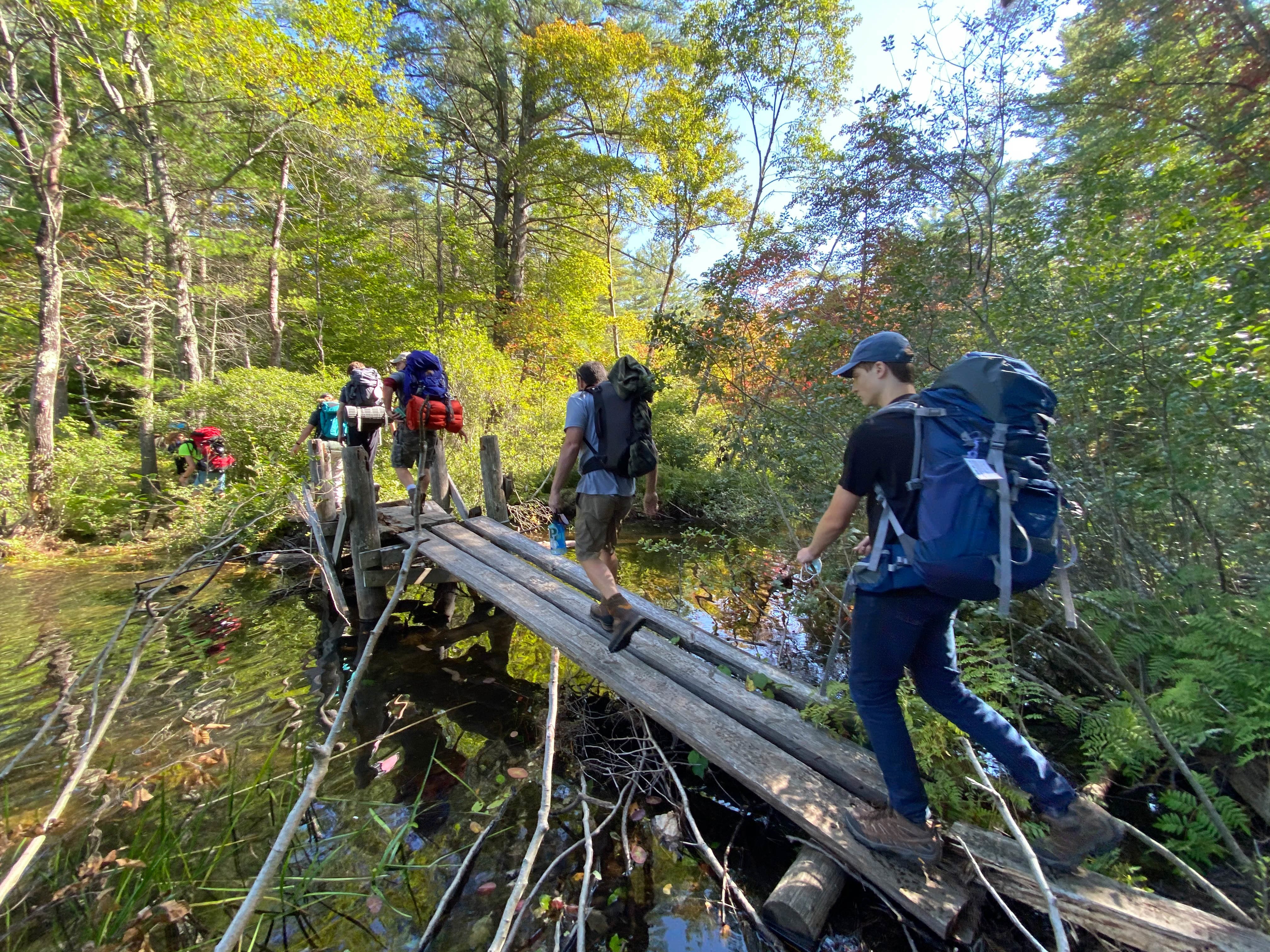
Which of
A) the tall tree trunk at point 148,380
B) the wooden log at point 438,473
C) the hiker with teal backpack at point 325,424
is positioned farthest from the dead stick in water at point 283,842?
the tall tree trunk at point 148,380

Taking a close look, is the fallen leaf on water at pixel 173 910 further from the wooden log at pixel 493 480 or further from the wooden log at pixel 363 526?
the wooden log at pixel 493 480

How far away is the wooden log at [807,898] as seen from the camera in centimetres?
202

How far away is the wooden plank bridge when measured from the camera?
1.77 m

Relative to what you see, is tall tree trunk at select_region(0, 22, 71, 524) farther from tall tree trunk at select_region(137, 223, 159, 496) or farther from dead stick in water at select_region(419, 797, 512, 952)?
dead stick in water at select_region(419, 797, 512, 952)

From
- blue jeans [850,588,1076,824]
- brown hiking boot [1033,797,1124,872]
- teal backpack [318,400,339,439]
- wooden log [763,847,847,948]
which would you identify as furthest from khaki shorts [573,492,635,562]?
teal backpack [318,400,339,439]

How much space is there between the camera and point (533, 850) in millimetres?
1818

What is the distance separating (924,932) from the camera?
83.4 inches

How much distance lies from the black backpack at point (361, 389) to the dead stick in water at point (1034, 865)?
6.70 meters

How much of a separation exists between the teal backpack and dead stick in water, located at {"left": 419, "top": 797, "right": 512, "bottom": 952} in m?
6.31

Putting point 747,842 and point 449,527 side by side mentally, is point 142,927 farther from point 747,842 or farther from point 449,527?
point 449,527

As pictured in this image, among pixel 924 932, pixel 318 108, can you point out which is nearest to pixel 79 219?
pixel 318 108

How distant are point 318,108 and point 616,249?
37.5 ft

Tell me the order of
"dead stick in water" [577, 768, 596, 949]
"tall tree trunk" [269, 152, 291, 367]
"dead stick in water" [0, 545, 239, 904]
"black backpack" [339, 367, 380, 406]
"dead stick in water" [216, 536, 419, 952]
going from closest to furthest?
"dead stick in water" [216, 536, 419, 952] < "dead stick in water" [0, 545, 239, 904] < "dead stick in water" [577, 768, 596, 949] < "black backpack" [339, 367, 380, 406] < "tall tree trunk" [269, 152, 291, 367]


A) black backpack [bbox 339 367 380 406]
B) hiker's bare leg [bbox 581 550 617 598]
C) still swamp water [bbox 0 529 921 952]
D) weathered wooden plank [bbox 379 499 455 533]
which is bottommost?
still swamp water [bbox 0 529 921 952]
